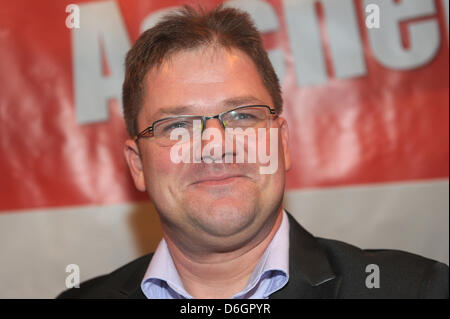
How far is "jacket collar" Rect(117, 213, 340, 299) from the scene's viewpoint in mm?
1402

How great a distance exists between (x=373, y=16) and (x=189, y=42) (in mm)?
912

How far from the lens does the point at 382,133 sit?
2152 mm

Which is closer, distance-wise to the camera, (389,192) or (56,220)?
(389,192)

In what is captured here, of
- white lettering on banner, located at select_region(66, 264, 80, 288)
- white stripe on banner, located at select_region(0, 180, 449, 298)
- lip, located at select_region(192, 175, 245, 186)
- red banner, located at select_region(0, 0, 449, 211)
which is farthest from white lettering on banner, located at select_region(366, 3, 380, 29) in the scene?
white lettering on banner, located at select_region(66, 264, 80, 288)

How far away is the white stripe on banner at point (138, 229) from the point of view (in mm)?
2133

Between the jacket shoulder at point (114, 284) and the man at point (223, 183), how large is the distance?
0.17 feet

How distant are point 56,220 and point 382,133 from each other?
131 cm

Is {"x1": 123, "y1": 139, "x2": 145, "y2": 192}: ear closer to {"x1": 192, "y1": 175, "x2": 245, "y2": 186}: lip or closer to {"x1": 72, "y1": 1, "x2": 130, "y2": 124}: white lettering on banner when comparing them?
{"x1": 192, "y1": 175, "x2": 245, "y2": 186}: lip

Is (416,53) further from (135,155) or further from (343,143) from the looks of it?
(135,155)

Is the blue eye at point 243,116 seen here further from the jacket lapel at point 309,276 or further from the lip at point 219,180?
the jacket lapel at point 309,276

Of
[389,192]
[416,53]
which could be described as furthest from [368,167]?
[416,53]

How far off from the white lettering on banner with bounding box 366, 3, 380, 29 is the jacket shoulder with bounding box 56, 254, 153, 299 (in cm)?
115

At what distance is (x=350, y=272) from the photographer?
56.4 inches

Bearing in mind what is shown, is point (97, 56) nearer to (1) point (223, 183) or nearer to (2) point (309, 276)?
(1) point (223, 183)
